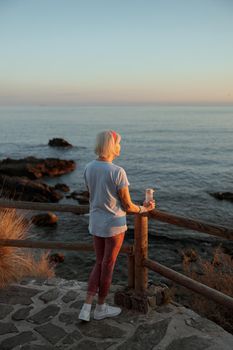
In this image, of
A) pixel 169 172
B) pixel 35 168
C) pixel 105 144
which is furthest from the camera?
pixel 169 172

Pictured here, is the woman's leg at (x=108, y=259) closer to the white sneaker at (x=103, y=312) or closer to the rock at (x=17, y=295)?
the white sneaker at (x=103, y=312)

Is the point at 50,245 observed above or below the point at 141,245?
below

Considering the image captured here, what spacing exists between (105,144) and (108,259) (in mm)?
1231

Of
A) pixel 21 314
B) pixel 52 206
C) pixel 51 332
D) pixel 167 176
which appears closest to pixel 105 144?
pixel 52 206

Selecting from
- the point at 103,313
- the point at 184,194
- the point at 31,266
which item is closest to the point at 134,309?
the point at 103,313

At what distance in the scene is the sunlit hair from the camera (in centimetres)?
360

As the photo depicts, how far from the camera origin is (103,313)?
13.7 feet

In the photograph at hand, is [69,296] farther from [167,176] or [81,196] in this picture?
[167,176]

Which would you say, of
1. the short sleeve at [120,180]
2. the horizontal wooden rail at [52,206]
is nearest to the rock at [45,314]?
the horizontal wooden rail at [52,206]

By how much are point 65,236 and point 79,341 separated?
36.4 feet

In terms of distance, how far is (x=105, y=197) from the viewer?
3.74 metres

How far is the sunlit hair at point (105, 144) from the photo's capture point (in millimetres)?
3596

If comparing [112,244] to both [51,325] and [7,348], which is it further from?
[7,348]

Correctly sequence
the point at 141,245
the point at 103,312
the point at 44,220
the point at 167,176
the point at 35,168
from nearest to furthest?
1. the point at 103,312
2. the point at 141,245
3. the point at 44,220
4. the point at 35,168
5. the point at 167,176
